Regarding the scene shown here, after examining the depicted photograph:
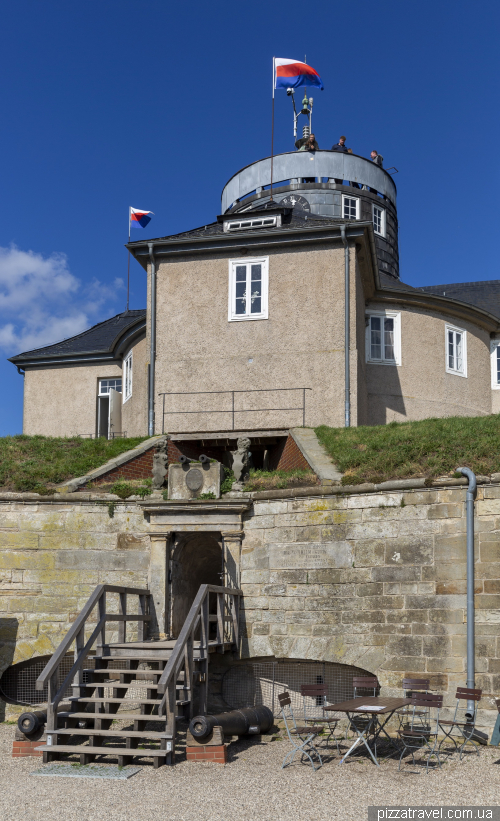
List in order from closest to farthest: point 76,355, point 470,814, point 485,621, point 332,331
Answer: point 470,814 → point 485,621 → point 332,331 → point 76,355

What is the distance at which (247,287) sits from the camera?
66.3ft

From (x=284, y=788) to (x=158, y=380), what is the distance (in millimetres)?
12422

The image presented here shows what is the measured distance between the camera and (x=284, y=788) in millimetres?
9086

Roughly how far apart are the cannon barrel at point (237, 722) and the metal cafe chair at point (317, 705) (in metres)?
0.65

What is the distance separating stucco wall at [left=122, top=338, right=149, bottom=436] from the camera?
2151 centimetres

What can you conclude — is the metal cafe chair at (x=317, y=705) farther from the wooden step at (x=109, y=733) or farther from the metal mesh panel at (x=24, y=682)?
the metal mesh panel at (x=24, y=682)

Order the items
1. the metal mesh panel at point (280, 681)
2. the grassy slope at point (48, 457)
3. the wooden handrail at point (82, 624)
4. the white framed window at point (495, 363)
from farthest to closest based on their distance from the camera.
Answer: the white framed window at point (495, 363)
the grassy slope at point (48, 457)
the metal mesh panel at point (280, 681)
the wooden handrail at point (82, 624)

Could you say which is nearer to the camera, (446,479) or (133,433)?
(446,479)

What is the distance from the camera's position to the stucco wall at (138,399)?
2151 centimetres

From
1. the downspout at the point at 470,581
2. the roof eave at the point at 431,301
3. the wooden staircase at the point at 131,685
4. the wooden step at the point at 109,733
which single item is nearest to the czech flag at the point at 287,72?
the roof eave at the point at 431,301

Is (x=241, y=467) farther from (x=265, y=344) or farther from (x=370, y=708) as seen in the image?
(x=265, y=344)

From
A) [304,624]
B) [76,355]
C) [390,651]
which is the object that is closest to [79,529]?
[304,624]

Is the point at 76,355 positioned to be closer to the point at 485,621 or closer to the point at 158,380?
the point at 158,380

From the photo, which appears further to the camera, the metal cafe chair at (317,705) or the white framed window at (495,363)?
the white framed window at (495,363)
